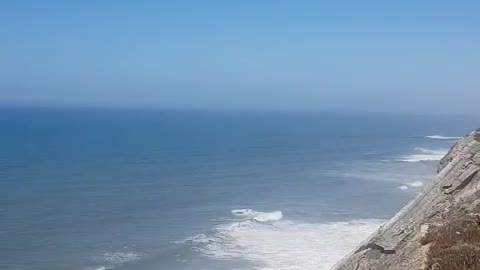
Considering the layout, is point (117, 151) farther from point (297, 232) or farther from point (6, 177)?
point (297, 232)

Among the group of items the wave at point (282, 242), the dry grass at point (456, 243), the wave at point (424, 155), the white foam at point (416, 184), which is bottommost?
the wave at point (282, 242)

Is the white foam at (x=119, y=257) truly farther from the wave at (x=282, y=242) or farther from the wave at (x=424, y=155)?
the wave at (x=424, y=155)

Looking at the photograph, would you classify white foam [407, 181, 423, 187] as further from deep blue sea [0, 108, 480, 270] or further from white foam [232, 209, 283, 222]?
white foam [232, 209, 283, 222]

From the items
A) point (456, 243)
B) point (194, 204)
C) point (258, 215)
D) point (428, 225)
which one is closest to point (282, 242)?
point (258, 215)

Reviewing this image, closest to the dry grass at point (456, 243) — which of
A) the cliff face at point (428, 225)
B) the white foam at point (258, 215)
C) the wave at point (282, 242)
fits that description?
the cliff face at point (428, 225)

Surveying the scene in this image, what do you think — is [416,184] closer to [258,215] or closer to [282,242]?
[258,215]

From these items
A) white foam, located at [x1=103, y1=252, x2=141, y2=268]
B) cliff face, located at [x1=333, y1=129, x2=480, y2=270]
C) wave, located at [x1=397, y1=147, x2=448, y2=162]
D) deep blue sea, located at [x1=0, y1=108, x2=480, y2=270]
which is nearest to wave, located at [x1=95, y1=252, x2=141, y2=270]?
white foam, located at [x1=103, y1=252, x2=141, y2=268]
